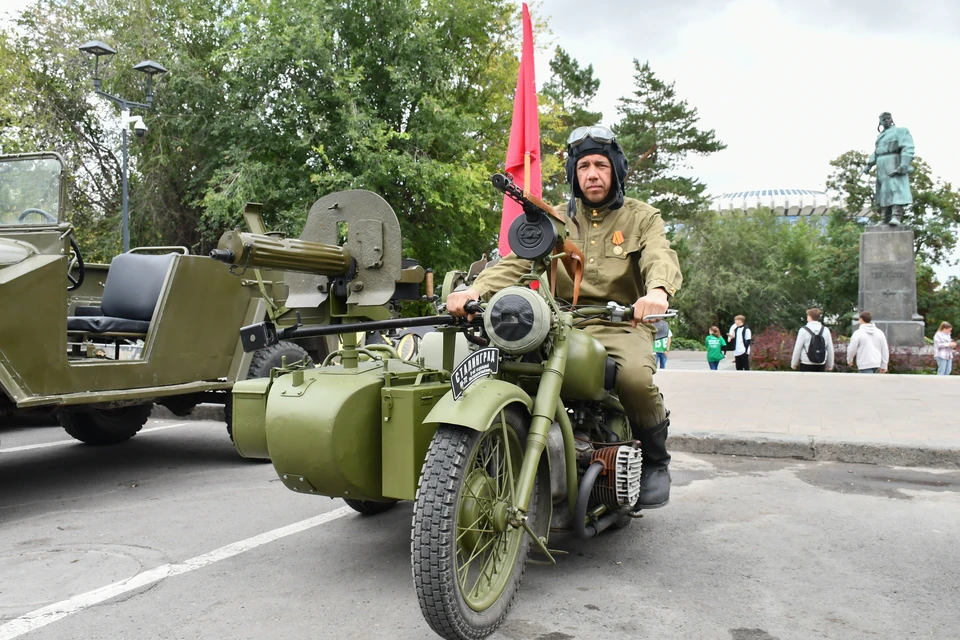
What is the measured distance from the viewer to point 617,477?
3547 mm

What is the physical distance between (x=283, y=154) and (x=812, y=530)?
18.5 metres

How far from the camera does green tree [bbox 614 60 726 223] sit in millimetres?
36938

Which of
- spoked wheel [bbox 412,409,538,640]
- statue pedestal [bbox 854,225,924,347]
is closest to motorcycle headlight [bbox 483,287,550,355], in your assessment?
spoked wheel [bbox 412,409,538,640]

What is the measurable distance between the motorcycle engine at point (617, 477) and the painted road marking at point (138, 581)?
1.80 m

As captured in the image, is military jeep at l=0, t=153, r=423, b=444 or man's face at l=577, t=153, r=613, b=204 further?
military jeep at l=0, t=153, r=423, b=444

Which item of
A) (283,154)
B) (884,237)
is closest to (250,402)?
(283,154)

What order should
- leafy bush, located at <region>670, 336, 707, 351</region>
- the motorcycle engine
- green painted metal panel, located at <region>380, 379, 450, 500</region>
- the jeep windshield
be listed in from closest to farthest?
green painted metal panel, located at <region>380, 379, 450, 500</region> → the motorcycle engine → the jeep windshield → leafy bush, located at <region>670, 336, 707, 351</region>

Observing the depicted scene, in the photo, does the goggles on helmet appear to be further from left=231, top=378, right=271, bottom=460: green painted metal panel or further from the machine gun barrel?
left=231, top=378, right=271, bottom=460: green painted metal panel

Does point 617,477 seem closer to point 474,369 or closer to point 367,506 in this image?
point 474,369

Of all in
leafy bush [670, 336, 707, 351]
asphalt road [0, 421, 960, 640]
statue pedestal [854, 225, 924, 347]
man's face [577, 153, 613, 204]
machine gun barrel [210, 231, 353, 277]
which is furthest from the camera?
leafy bush [670, 336, 707, 351]

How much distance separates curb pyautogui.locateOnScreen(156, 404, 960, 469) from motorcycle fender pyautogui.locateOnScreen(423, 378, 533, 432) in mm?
4324

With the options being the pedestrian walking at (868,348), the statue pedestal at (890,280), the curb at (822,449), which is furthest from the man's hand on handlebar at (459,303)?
the statue pedestal at (890,280)

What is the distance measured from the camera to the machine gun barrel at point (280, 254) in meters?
2.96

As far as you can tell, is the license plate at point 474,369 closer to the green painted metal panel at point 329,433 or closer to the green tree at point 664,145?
the green painted metal panel at point 329,433
